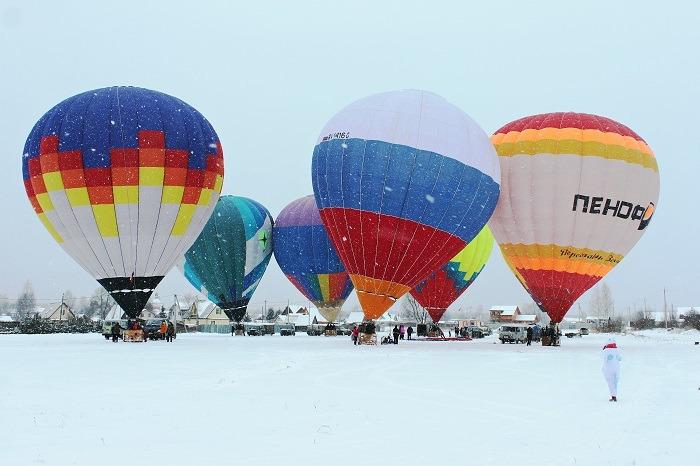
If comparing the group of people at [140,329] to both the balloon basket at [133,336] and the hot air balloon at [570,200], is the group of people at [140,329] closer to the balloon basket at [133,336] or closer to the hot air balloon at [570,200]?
the balloon basket at [133,336]

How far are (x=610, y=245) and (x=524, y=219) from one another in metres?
4.17

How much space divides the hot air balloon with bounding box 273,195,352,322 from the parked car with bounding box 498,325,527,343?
10649mm

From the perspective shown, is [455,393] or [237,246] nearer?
[455,393]

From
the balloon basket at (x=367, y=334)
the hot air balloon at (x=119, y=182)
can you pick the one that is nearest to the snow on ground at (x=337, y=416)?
the balloon basket at (x=367, y=334)

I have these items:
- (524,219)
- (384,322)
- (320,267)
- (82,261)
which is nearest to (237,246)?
(320,267)

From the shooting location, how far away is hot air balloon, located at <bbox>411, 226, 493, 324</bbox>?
4528 centimetres

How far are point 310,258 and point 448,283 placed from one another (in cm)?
903

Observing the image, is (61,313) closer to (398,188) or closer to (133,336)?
(133,336)

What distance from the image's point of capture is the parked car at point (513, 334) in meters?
46.0

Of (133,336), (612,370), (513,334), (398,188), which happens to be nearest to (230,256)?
(133,336)

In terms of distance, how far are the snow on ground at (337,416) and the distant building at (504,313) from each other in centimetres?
13495

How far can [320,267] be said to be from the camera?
47844 millimetres

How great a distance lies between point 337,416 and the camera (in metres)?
10.7

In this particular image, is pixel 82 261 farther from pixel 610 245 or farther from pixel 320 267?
pixel 610 245
